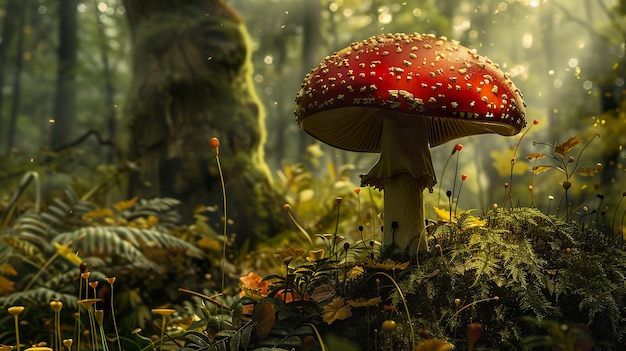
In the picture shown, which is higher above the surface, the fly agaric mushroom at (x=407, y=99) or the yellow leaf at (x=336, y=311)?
the fly agaric mushroom at (x=407, y=99)

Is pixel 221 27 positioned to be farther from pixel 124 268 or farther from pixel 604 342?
pixel 604 342

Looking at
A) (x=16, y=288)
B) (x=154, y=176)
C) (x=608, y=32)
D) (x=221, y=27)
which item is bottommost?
(x=16, y=288)

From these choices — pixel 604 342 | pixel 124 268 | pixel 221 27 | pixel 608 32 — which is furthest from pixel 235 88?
pixel 608 32

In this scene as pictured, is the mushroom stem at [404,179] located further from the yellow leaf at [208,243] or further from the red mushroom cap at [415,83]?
the yellow leaf at [208,243]

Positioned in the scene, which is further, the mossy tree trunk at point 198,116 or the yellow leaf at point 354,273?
the mossy tree trunk at point 198,116

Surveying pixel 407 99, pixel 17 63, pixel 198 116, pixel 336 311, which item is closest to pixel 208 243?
pixel 198 116

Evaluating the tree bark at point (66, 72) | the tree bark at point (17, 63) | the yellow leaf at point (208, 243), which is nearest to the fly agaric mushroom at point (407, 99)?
the yellow leaf at point (208, 243)

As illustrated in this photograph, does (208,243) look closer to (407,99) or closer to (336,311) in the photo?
(336,311)

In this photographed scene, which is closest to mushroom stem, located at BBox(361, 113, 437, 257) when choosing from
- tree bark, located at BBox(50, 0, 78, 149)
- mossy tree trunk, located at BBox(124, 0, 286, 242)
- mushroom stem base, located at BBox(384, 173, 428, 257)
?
mushroom stem base, located at BBox(384, 173, 428, 257)
